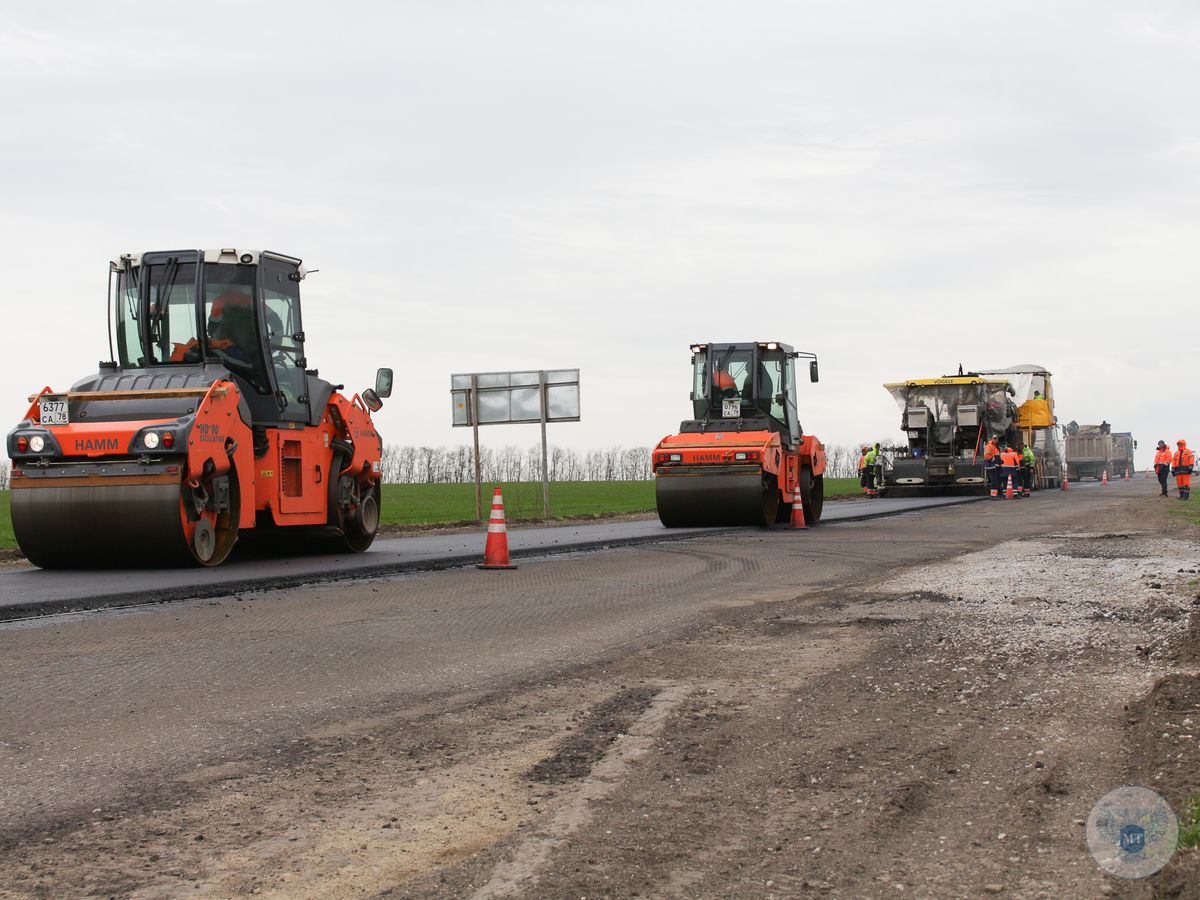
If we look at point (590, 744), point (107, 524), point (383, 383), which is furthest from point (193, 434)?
point (590, 744)

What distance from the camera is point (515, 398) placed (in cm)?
2702

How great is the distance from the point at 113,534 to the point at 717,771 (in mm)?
8485

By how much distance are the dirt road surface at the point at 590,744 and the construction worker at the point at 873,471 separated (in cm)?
3056

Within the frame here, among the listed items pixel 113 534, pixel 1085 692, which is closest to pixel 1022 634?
pixel 1085 692

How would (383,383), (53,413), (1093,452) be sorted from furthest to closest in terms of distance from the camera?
(1093,452) → (383,383) → (53,413)

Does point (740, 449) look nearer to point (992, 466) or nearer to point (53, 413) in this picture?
point (53, 413)

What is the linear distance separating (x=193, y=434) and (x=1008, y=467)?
30.9 m

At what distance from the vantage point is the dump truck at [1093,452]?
6638 centimetres

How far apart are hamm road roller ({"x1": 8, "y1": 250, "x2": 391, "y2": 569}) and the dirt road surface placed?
2.11 m

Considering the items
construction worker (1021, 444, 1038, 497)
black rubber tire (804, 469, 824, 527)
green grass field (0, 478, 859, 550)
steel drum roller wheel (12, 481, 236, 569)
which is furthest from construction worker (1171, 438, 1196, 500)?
steel drum roller wheel (12, 481, 236, 569)

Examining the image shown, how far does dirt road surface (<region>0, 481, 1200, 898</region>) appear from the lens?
3.74 m

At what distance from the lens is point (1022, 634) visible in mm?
8273

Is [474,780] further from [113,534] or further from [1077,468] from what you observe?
[1077,468]

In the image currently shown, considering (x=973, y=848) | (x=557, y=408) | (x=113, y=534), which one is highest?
(x=557, y=408)
